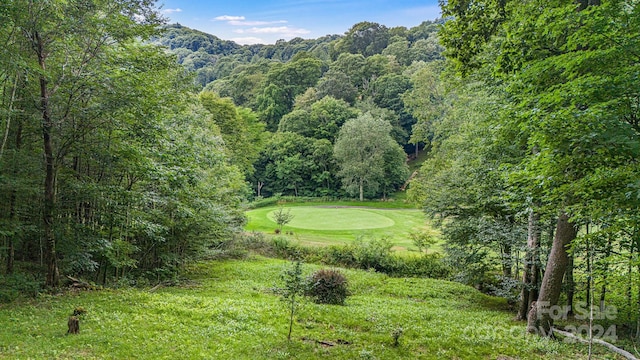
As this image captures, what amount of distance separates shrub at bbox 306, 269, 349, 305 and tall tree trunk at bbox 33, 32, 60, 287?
7735 millimetres

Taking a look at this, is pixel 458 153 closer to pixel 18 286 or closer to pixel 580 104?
pixel 580 104

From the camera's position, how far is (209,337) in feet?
24.8

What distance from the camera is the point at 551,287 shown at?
8.75 metres

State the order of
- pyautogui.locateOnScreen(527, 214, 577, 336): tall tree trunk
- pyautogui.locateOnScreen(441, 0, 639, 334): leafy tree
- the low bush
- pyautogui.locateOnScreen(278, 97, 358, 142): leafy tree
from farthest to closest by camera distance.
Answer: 1. pyautogui.locateOnScreen(278, 97, 358, 142): leafy tree
2. the low bush
3. pyautogui.locateOnScreen(527, 214, 577, 336): tall tree trunk
4. pyautogui.locateOnScreen(441, 0, 639, 334): leafy tree

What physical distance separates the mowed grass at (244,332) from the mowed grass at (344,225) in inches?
553

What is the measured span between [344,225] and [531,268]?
1962 cm

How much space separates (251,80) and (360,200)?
38.1 m

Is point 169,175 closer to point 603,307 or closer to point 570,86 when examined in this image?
point 570,86

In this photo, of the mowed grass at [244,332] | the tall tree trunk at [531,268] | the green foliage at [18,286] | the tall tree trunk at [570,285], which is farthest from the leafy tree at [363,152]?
the green foliage at [18,286]

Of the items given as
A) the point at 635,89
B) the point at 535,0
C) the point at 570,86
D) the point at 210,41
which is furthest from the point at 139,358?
the point at 210,41

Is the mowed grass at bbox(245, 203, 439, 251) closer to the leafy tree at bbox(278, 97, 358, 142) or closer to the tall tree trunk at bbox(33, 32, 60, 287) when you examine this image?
the tall tree trunk at bbox(33, 32, 60, 287)

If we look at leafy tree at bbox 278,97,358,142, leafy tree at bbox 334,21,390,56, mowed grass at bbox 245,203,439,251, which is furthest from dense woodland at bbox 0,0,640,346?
leafy tree at bbox 334,21,390,56

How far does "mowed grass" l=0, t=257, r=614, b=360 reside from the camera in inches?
264

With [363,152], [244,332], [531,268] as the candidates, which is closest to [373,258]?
[531,268]
